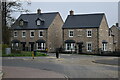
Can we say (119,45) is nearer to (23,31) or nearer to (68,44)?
(68,44)

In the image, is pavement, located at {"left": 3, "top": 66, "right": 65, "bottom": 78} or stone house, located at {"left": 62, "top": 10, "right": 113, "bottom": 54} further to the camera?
stone house, located at {"left": 62, "top": 10, "right": 113, "bottom": 54}

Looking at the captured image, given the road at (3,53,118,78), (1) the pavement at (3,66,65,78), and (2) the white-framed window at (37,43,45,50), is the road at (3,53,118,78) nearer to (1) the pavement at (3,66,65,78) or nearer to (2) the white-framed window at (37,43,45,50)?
(1) the pavement at (3,66,65,78)

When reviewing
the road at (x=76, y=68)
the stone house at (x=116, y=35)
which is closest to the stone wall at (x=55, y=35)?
the stone house at (x=116, y=35)

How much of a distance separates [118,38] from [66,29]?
22.6m

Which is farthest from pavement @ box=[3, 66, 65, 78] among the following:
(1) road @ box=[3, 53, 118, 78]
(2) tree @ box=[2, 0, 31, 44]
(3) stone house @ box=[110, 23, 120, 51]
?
(3) stone house @ box=[110, 23, 120, 51]

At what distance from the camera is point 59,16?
64.9 meters

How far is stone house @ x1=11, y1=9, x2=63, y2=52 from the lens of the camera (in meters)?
60.4

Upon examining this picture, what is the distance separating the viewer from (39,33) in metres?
61.2

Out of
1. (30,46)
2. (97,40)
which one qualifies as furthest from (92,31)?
(30,46)

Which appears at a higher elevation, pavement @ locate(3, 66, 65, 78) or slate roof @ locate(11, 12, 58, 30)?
slate roof @ locate(11, 12, 58, 30)

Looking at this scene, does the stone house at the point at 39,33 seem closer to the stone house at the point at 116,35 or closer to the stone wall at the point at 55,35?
the stone wall at the point at 55,35

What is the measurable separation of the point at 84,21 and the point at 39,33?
427 inches

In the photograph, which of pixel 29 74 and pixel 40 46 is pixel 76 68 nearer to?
pixel 29 74

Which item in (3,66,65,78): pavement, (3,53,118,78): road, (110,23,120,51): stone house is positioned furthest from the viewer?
(110,23,120,51): stone house
